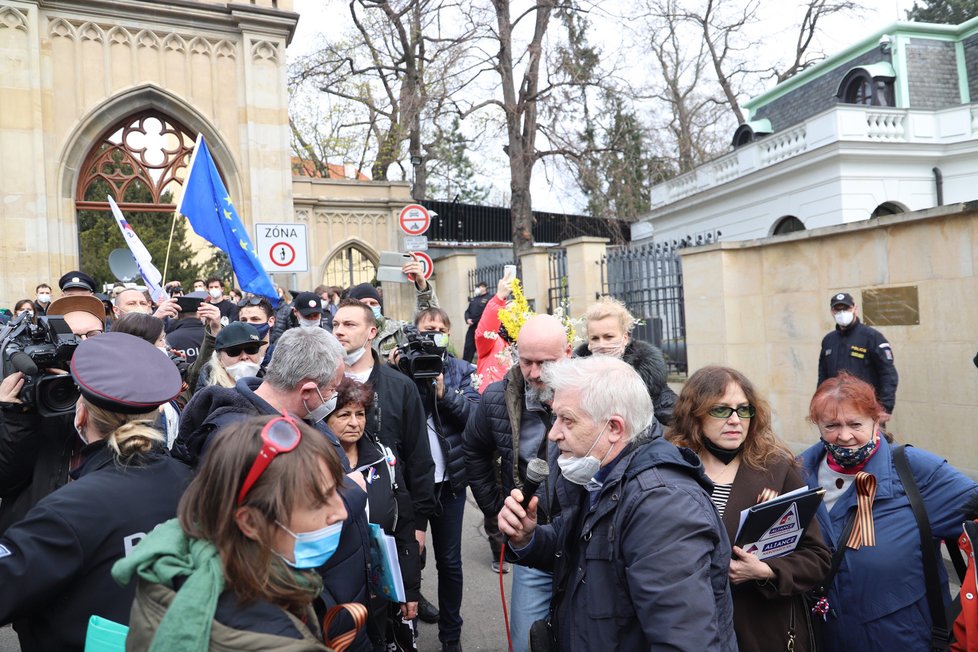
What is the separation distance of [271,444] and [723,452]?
76.0 inches

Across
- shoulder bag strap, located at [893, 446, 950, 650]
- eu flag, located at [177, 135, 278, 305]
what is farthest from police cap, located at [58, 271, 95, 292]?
shoulder bag strap, located at [893, 446, 950, 650]

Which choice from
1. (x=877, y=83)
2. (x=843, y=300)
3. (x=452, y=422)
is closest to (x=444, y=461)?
(x=452, y=422)

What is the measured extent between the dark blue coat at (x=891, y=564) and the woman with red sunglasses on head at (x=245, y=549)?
2.08 m

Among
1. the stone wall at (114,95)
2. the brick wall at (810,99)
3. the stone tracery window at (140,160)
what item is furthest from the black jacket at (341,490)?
the brick wall at (810,99)

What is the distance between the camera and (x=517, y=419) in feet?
11.8

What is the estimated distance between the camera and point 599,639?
1.98 m

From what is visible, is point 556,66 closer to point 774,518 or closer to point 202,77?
point 202,77

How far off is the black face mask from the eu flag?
20.4 feet

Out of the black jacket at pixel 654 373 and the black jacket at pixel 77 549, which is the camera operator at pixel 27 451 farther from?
the black jacket at pixel 654 373

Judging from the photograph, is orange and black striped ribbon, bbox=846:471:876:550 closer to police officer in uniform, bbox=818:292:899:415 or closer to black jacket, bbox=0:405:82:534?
black jacket, bbox=0:405:82:534

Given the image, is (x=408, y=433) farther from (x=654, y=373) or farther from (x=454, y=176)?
(x=454, y=176)

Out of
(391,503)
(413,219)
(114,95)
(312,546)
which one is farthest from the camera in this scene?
(114,95)

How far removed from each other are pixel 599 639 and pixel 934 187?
2378cm

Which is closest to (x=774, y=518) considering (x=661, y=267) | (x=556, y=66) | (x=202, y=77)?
(x=661, y=267)
